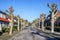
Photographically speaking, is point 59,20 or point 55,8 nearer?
point 55,8

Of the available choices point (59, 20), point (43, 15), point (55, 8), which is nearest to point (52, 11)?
point (55, 8)

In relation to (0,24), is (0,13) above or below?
above

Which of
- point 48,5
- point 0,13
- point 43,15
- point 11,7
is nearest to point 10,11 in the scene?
point 11,7

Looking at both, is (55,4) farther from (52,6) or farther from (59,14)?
(59,14)

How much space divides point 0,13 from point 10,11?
26.2 m

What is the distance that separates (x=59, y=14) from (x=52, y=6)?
43.1 metres

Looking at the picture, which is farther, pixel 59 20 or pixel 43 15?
pixel 43 15

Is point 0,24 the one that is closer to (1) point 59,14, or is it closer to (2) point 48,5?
(2) point 48,5

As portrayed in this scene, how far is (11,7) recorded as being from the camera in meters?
36.1

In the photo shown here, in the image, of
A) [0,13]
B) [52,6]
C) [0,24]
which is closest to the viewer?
[52,6]

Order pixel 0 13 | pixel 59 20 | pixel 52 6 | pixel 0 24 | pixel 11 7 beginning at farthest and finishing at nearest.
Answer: pixel 59 20
pixel 0 13
pixel 0 24
pixel 52 6
pixel 11 7

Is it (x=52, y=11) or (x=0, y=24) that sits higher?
(x=52, y=11)

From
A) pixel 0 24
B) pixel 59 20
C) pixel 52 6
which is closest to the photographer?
pixel 52 6

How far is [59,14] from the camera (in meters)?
91.3
